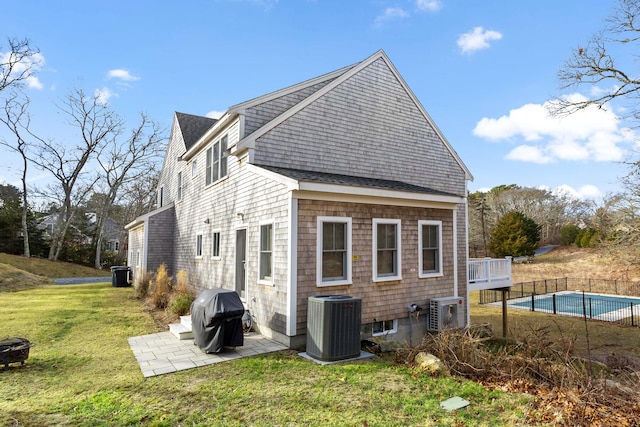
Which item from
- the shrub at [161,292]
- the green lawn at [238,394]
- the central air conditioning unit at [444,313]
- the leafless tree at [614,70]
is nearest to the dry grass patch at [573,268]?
the leafless tree at [614,70]

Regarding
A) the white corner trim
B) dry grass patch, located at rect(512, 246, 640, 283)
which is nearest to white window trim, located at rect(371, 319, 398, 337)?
the white corner trim

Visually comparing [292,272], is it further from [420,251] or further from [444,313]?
[444,313]

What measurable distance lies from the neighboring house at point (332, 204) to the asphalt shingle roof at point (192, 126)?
3.15 meters

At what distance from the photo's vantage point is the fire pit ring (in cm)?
545

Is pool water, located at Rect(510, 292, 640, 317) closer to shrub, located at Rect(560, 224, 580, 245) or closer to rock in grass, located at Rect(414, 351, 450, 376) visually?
rock in grass, located at Rect(414, 351, 450, 376)

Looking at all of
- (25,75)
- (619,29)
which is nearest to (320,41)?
(619,29)

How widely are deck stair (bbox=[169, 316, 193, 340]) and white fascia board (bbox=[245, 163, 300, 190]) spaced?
3.75 meters

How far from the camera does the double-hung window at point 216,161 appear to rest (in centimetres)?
1121

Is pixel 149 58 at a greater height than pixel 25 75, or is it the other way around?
pixel 25 75

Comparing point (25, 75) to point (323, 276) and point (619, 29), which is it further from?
point (619, 29)

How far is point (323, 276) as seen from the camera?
24.5 ft

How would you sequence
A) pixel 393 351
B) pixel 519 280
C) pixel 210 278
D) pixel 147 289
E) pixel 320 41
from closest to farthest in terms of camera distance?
pixel 393 351, pixel 210 278, pixel 320 41, pixel 147 289, pixel 519 280

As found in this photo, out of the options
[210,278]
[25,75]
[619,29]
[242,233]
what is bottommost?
[210,278]

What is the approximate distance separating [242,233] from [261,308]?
2576 mm
